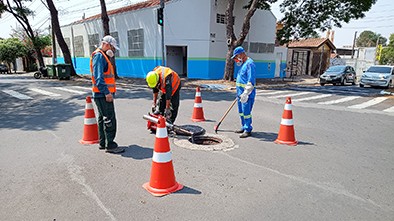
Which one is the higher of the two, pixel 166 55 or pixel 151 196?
pixel 166 55

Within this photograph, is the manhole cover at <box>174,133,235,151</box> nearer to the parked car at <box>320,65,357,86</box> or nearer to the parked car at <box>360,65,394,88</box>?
the parked car at <box>360,65,394,88</box>

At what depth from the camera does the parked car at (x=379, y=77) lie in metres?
16.7

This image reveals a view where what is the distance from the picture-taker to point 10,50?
32.8 metres

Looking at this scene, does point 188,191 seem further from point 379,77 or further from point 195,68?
point 379,77

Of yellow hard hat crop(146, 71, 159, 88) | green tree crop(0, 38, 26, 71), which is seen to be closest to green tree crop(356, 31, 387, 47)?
green tree crop(0, 38, 26, 71)

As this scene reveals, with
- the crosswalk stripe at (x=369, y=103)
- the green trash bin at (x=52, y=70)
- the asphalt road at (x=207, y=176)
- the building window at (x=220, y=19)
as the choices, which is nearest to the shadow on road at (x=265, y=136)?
the asphalt road at (x=207, y=176)

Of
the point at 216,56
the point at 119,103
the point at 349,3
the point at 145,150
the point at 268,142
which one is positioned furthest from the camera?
the point at 216,56

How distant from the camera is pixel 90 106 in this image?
16.3 feet

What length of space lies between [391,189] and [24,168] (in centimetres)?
490

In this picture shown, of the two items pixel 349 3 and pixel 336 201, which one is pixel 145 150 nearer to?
pixel 336 201

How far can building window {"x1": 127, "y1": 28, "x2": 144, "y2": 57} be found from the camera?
779 inches

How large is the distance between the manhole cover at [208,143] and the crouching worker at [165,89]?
1.91ft

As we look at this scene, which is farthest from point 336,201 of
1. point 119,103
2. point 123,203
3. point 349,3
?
point 349,3

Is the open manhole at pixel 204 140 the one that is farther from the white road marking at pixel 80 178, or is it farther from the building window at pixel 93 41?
the building window at pixel 93 41
